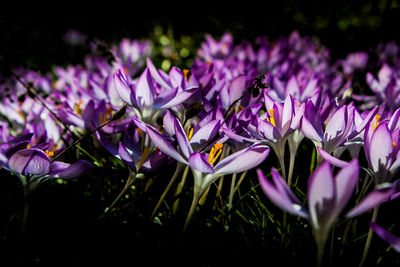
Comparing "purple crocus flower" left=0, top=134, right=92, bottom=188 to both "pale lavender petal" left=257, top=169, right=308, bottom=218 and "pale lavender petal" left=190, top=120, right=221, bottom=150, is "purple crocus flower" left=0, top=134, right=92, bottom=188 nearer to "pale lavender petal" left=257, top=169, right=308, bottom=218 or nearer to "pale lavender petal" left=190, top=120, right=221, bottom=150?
"pale lavender petal" left=190, top=120, right=221, bottom=150

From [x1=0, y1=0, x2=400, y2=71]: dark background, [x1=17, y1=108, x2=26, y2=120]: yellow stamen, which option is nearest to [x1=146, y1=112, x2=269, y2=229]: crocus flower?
[x1=17, y1=108, x2=26, y2=120]: yellow stamen

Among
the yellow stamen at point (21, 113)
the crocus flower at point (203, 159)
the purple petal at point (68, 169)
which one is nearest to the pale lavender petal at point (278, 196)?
the crocus flower at point (203, 159)

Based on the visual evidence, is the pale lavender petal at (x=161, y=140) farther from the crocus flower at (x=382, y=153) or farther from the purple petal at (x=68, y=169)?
the crocus flower at (x=382, y=153)

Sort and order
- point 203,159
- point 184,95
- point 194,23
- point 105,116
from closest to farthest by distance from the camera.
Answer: point 203,159 < point 184,95 < point 105,116 < point 194,23

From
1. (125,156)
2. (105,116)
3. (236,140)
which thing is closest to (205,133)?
(236,140)

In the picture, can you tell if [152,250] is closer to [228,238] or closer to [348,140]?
[228,238]

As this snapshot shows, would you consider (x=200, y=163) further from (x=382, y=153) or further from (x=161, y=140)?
(x=382, y=153)

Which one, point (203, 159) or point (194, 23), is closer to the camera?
point (203, 159)

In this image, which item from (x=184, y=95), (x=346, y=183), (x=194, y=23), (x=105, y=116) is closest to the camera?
(x=346, y=183)
